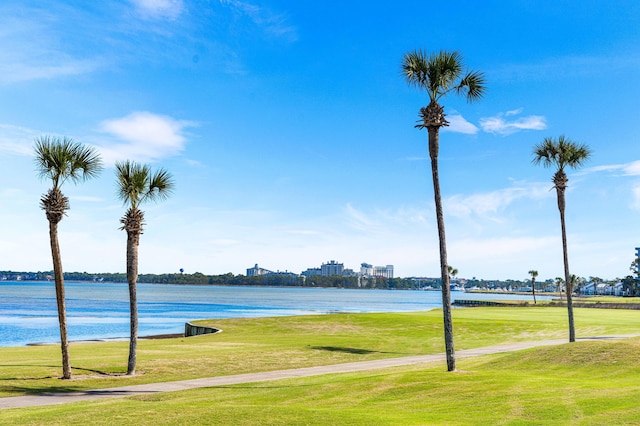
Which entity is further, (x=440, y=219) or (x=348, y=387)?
(x=440, y=219)

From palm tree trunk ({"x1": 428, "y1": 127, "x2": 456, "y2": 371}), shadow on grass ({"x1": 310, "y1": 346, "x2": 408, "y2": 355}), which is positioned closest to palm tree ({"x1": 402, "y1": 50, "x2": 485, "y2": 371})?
palm tree trunk ({"x1": 428, "y1": 127, "x2": 456, "y2": 371})

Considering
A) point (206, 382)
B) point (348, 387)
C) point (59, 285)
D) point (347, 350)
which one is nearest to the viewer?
point (348, 387)

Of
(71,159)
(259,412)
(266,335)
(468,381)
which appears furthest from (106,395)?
(266,335)

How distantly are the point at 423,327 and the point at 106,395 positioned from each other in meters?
36.4

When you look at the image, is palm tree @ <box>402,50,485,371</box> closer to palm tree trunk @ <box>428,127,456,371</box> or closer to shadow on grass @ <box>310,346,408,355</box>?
palm tree trunk @ <box>428,127,456,371</box>

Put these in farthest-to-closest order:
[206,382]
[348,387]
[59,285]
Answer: [59,285]
[206,382]
[348,387]

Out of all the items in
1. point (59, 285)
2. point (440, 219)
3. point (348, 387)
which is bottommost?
point (348, 387)

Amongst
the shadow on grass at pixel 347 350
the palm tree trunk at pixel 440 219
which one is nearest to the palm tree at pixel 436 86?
the palm tree trunk at pixel 440 219

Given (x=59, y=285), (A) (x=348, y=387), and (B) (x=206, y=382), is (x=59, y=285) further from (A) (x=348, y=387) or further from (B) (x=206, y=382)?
(A) (x=348, y=387)

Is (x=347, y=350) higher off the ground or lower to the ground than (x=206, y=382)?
lower

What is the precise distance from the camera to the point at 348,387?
73.5ft

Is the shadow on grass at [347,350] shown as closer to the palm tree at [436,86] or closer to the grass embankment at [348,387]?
the grass embankment at [348,387]

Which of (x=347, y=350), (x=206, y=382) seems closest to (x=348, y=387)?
(x=206, y=382)

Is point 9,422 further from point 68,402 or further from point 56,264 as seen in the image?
point 56,264
